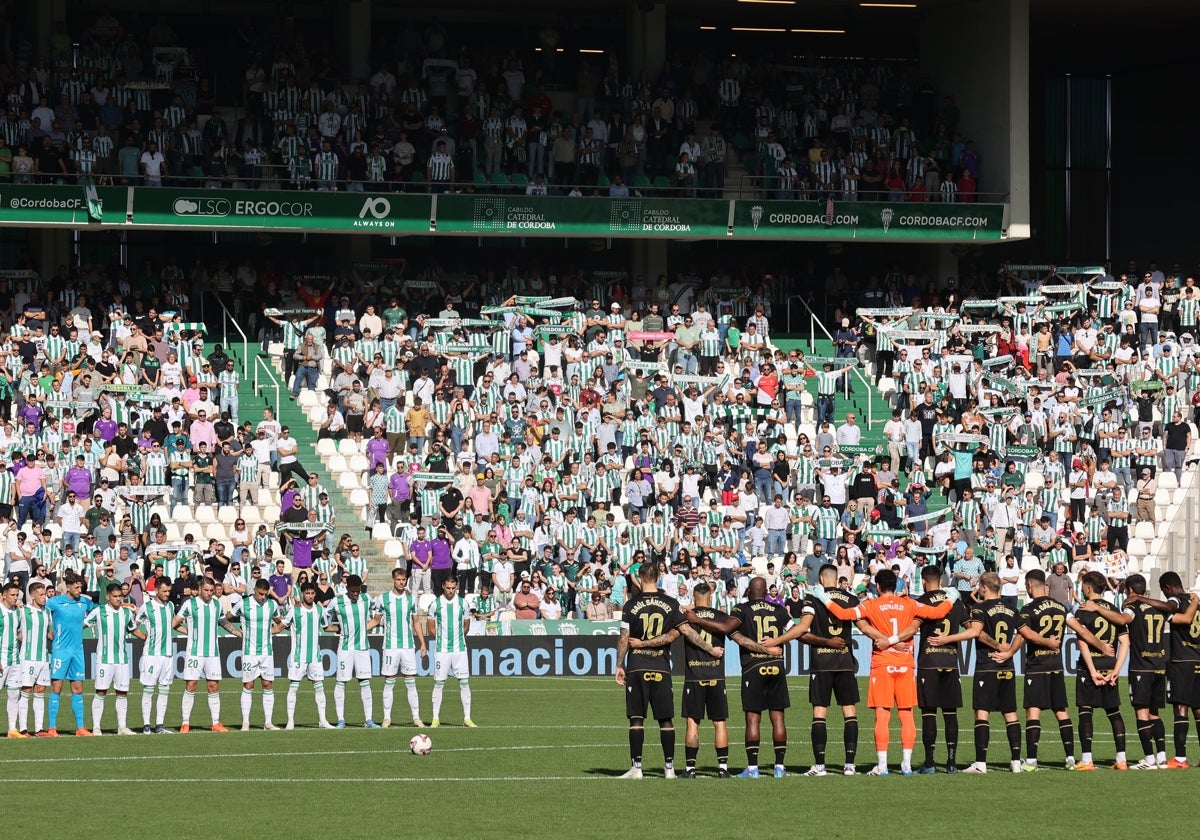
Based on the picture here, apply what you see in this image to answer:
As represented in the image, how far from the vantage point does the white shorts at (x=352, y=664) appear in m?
23.6

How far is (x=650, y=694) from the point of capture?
1767 centimetres

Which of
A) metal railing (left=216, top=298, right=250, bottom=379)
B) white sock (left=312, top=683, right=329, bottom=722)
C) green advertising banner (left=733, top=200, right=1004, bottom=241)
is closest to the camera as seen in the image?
white sock (left=312, top=683, right=329, bottom=722)

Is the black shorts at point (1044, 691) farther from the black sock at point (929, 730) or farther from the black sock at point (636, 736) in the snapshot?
the black sock at point (636, 736)

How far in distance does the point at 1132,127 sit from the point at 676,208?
692 inches

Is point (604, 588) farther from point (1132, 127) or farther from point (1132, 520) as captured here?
point (1132, 127)

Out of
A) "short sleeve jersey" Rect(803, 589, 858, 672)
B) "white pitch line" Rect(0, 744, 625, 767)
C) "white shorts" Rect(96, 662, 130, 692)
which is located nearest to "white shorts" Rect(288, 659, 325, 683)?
"white shorts" Rect(96, 662, 130, 692)

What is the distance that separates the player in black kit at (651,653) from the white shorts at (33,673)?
815 cm

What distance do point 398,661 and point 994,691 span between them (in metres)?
8.22

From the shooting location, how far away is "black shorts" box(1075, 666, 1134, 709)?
18688 millimetres

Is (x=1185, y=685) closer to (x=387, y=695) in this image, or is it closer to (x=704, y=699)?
(x=704, y=699)

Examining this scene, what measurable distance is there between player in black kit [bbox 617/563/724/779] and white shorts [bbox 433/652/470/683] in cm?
595

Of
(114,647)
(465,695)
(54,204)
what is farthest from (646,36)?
(114,647)

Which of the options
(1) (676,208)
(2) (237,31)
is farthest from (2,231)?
(1) (676,208)

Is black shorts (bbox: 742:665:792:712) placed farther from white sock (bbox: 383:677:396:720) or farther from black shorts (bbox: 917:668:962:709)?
white sock (bbox: 383:677:396:720)
